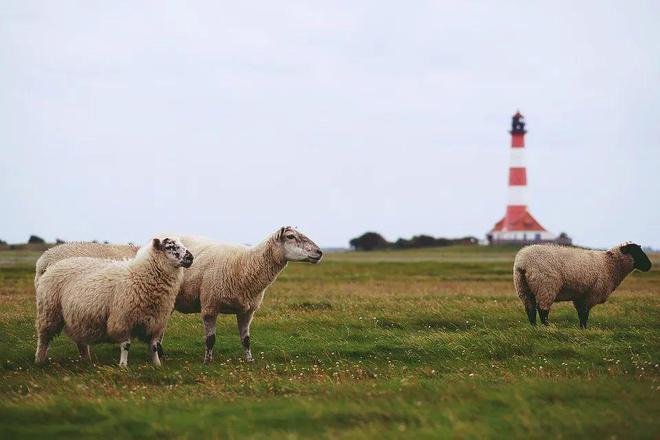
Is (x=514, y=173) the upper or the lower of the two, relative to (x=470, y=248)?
upper

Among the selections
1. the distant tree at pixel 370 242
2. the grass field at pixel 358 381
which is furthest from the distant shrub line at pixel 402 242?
the grass field at pixel 358 381

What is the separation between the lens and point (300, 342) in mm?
15258

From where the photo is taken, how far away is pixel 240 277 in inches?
548

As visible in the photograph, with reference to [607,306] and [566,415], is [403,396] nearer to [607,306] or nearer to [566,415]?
[566,415]

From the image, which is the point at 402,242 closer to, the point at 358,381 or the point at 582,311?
the point at 582,311

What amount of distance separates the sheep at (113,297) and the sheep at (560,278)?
9.32 m

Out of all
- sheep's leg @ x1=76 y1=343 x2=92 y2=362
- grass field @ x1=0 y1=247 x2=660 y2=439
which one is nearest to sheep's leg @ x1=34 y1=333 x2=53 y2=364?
grass field @ x1=0 y1=247 x2=660 y2=439

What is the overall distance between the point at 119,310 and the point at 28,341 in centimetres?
418

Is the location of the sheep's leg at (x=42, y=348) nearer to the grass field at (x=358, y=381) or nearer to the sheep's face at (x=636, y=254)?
the grass field at (x=358, y=381)

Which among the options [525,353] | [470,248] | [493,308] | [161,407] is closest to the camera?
[161,407]

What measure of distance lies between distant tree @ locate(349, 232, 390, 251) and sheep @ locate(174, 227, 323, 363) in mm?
127161

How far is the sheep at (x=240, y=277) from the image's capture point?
13.8m

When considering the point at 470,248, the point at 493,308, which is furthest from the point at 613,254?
the point at 470,248

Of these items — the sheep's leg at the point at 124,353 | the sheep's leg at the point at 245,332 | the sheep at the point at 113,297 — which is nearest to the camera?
the sheep's leg at the point at 124,353
